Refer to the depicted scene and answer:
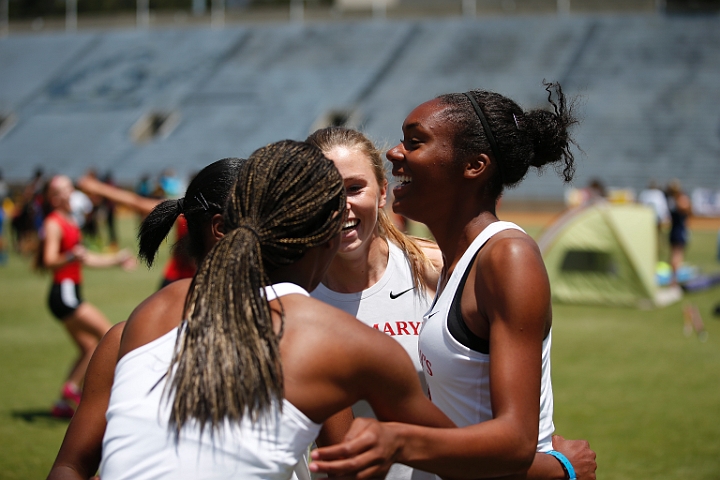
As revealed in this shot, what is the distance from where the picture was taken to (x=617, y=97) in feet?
108

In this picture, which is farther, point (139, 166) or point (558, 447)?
point (139, 166)

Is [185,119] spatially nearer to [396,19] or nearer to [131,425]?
[396,19]

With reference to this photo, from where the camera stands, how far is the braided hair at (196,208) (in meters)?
2.45

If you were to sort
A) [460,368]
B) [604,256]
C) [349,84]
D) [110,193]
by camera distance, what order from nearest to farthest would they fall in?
[460,368] → [110,193] → [604,256] → [349,84]

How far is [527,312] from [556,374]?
6.44 metres

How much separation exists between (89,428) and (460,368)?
1030 mm

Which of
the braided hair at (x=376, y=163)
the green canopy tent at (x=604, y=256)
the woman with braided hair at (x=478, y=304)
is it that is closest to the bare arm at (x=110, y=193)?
the braided hair at (x=376, y=163)

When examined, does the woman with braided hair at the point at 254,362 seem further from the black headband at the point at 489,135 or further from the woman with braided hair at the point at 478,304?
the black headband at the point at 489,135

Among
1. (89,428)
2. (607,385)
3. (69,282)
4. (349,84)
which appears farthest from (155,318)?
(349,84)

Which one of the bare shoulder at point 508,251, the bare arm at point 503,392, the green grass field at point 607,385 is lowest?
the green grass field at point 607,385

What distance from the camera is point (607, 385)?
7742mm

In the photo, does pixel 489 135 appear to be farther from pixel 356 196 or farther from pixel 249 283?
pixel 249 283

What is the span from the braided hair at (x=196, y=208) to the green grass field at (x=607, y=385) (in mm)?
3539

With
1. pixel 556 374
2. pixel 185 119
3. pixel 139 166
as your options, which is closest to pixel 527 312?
pixel 556 374
